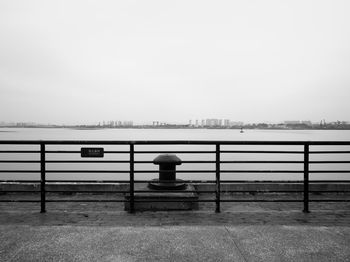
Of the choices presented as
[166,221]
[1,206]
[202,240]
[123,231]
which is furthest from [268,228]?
[1,206]

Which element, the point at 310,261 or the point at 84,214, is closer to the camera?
the point at 310,261

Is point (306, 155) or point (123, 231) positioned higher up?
point (306, 155)

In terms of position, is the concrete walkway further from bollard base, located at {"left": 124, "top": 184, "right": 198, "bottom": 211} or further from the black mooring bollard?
the black mooring bollard

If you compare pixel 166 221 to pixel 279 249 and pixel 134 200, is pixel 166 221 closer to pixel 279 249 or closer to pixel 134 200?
pixel 134 200

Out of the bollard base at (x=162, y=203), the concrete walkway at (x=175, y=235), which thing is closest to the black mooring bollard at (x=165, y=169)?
the bollard base at (x=162, y=203)

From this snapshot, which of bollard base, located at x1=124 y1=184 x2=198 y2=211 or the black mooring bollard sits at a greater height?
the black mooring bollard

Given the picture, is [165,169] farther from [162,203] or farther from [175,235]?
[175,235]

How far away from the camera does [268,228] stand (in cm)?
392

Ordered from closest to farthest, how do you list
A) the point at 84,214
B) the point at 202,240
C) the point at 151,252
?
the point at 151,252
the point at 202,240
the point at 84,214

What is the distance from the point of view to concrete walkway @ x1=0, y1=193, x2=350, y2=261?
310cm

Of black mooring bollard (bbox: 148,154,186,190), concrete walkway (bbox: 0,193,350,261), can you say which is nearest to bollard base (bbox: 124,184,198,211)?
concrete walkway (bbox: 0,193,350,261)

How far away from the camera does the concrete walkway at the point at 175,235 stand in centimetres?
310

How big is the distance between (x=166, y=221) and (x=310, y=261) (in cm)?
227

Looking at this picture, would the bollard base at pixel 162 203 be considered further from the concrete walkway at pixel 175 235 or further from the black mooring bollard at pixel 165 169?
the black mooring bollard at pixel 165 169
